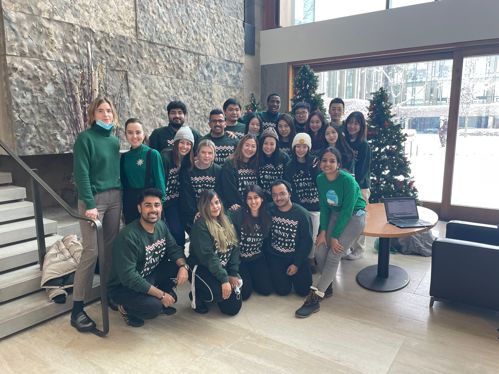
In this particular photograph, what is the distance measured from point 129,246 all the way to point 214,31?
13.7ft

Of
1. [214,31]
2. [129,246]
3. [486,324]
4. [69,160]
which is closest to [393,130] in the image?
[486,324]

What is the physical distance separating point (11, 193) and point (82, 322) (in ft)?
5.70

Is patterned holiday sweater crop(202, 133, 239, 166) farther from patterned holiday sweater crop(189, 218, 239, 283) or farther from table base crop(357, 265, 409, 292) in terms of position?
table base crop(357, 265, 409, 292)

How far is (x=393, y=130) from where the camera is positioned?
477cm

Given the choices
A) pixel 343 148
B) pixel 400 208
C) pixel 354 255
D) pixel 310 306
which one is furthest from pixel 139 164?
pixel 354 255

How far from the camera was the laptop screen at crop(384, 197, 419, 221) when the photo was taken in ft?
11.6

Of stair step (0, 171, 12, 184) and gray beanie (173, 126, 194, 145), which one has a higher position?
gray beanie (173, 126, 194, 145)

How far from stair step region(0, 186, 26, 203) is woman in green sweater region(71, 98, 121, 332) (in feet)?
4.67

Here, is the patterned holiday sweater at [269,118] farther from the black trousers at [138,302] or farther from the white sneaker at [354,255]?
the black trousers at [138,302]

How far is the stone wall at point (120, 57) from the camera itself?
373 centimetres

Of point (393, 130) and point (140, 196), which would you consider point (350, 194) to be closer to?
point (140, 196)

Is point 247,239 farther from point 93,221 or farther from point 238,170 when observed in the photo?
point 93,221

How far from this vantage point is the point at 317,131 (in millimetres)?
3922

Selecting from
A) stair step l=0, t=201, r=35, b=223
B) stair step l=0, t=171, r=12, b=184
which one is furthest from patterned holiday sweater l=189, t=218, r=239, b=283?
stair step l=0, t=171, r=12, b=184
